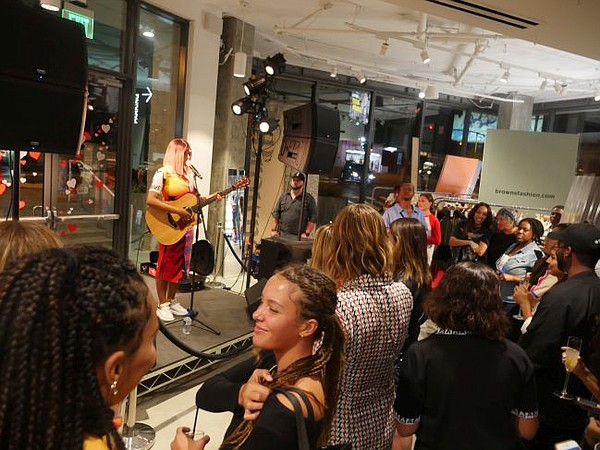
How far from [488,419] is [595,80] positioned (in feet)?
27.0

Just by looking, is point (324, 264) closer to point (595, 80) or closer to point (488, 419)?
point (488, 419)

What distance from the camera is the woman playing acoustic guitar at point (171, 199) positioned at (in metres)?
3.89

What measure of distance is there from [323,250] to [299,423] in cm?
94

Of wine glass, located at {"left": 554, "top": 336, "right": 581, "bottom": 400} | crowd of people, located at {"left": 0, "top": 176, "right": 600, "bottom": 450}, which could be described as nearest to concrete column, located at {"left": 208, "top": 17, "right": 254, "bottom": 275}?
crowd of people, located at {"left": 0, "top": 176, "right": 600, "bottom": 450}

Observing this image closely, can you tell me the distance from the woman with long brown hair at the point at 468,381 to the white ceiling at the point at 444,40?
2.49 m

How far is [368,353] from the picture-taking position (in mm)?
1685

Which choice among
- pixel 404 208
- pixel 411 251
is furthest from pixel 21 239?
pixel 404 208

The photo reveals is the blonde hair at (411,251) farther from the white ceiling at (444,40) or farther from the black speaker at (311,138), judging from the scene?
the white ceiling at (444,40)

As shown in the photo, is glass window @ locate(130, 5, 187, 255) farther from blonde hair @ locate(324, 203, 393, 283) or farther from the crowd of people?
blonde hair @ locate(324, 203, 393, 283)

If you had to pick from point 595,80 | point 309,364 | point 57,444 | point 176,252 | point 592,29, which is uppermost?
point 595,80

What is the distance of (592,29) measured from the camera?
3568 millimetres

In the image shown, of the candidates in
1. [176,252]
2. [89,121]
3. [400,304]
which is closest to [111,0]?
[89,121]

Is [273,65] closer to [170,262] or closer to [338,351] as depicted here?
[170,262]

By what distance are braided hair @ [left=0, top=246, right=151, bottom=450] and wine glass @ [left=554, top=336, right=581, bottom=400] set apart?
184 centimetres
